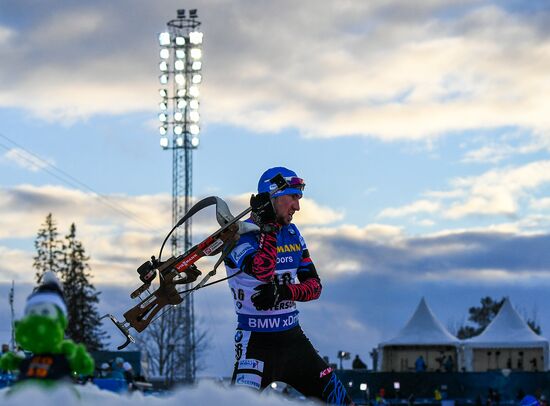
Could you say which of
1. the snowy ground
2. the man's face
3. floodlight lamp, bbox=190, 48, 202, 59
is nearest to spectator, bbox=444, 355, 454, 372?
floodlight lamp, bbox=190, 48, 202, 59

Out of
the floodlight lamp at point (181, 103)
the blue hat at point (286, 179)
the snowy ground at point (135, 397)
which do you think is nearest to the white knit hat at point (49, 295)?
the snowy ground at point (135, 397)

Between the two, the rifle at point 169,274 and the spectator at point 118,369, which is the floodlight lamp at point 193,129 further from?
the rifle at point 169,274

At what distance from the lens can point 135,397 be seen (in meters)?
3.84

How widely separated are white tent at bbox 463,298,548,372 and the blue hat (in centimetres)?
4431

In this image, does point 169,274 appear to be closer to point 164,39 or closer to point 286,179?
point 286,179

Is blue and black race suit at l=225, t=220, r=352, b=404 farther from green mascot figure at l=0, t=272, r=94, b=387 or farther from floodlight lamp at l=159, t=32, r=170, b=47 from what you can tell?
floodlight lamp at l=159, t=32, r=170, b=47

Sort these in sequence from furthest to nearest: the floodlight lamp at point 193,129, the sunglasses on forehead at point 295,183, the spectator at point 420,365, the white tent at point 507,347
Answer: the white tent at point 507,347 → the spectator at point 420,365 → the floodlight lamp at point 193,129 → the sunglasses on forehead at point 295,183

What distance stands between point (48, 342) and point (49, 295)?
0.19 meters

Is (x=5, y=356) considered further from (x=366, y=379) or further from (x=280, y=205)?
(x=366, y=379)

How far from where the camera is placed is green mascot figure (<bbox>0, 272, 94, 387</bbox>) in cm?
429

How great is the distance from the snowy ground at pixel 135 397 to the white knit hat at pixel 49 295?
1.70 feet

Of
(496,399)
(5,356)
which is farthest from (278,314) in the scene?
(496,399)

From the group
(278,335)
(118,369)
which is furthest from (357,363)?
(278,335)

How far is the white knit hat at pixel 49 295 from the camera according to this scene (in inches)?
173
